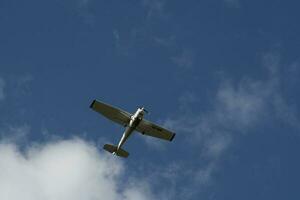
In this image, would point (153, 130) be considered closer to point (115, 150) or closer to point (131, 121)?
point (131, 121)

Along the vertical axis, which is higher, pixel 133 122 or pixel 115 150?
pixel 133 122

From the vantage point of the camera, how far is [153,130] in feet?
265

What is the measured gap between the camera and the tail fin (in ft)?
273

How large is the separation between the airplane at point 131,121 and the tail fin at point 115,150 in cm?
180

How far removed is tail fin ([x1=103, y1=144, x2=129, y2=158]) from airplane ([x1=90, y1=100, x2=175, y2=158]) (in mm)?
1804

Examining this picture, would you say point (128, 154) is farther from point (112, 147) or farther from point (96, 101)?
point (96, 101)

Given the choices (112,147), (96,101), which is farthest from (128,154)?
(96,101)

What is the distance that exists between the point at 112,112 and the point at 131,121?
5.97 feet

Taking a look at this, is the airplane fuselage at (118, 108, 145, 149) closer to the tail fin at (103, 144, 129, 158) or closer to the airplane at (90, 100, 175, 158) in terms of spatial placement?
the airplane at (90, 100, 175, 158)

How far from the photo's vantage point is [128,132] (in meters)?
80.2

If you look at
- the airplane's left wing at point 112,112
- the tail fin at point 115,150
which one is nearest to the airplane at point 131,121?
the airplane's left wing at point 112,112

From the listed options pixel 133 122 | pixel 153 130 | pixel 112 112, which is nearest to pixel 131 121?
pixel 133 122

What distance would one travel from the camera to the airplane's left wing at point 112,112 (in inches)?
3100

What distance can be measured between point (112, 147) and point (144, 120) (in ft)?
17.9
